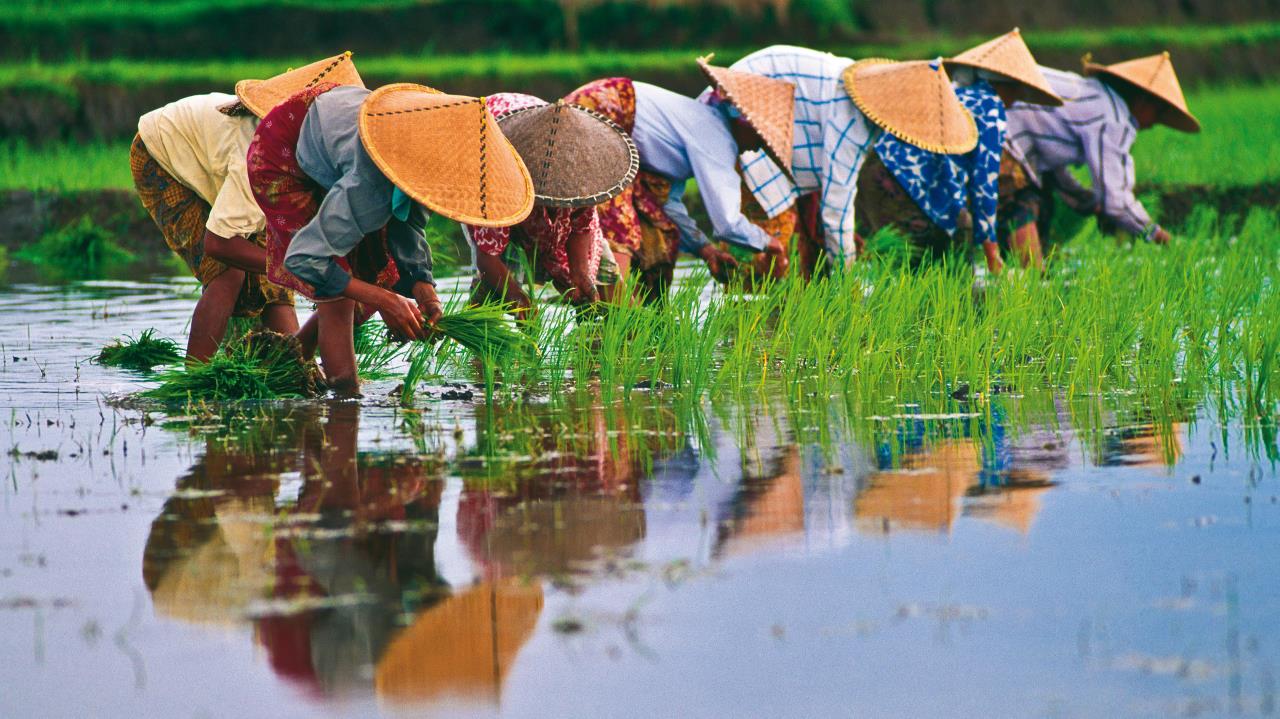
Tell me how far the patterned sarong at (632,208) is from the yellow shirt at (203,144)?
1.24 meters

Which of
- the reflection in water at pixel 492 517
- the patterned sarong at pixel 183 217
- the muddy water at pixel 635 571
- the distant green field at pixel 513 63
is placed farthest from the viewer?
the distant green field at pixel 513 63

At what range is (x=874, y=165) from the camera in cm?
783

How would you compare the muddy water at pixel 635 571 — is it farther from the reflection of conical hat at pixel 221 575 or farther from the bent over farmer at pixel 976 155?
the bent over farmer at pixel 976 155

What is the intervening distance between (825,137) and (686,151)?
0.60 metres

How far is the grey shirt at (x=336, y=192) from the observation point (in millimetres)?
4309

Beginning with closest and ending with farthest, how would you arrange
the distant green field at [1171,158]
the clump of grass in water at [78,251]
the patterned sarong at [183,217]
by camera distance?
the patterned sarong at [183,217]
the clump of grass in water at [78,251]
the distant green field at [1171,158]

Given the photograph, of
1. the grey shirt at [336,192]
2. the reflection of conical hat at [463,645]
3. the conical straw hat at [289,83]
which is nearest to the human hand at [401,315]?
the grey shirt at [336,192]

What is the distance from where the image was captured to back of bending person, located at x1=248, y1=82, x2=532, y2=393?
4.16m

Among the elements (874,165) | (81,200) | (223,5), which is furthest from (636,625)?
(223,5)

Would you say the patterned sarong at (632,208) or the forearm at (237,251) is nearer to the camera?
the forearm at (237,251)

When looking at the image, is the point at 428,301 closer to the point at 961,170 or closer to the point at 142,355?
the point at 142,355

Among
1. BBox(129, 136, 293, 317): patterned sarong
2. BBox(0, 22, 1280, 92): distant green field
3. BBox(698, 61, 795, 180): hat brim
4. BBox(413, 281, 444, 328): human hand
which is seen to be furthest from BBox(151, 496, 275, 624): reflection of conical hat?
BBox(0, 22, 1280, 92): distant green field

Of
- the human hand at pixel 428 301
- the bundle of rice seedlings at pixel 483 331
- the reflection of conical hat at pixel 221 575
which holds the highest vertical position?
the human hand at pixel 428 301

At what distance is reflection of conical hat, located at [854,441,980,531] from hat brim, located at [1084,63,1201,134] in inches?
184
